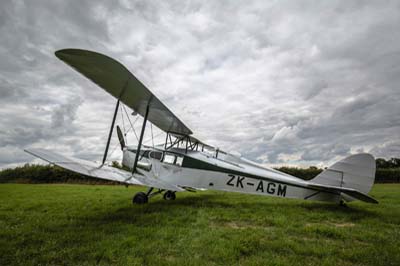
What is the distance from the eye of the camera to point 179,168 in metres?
7.23

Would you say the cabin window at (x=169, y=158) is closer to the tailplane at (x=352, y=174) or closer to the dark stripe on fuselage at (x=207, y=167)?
Result: the dark stripe on fuselage at (x=207, y=167)

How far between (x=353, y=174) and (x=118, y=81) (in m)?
6.90

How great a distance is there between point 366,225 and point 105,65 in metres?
6.48

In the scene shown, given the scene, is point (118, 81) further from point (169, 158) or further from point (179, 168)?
point (179, 168)

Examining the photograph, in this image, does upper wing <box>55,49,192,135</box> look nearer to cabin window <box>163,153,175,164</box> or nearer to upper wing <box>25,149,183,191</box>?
cabin window <box>163,153,175,164</box>

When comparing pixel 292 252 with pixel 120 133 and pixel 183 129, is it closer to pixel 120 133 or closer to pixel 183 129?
pixel 183 129

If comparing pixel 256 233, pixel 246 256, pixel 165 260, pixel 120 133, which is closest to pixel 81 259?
pixel 165 260

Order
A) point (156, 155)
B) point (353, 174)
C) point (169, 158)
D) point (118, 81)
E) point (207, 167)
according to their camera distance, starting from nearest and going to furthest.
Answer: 1. point (118, 81)
2. point (353, 174)
3. point (207, 167)
4. point (169, 158)
5. point (156, 155)

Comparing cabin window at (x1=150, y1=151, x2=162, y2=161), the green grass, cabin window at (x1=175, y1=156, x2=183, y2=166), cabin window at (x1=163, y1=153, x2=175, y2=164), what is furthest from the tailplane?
cabin window at (x1=150, y1=151, x2=162, y2=161)

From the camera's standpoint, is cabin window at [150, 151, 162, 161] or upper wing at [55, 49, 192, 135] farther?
cabin window at [150, 151, 162, 161]

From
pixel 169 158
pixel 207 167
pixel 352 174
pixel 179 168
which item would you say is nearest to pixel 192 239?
pixel 207 167

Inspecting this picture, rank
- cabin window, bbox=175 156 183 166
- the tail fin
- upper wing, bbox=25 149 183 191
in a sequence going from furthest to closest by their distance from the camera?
cabin window, bbox=175 156 183 166 < the tail fin < upper wing, bbox=25 149 183 191

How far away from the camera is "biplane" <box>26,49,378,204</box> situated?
5.11m

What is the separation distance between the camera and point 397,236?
3777mm
